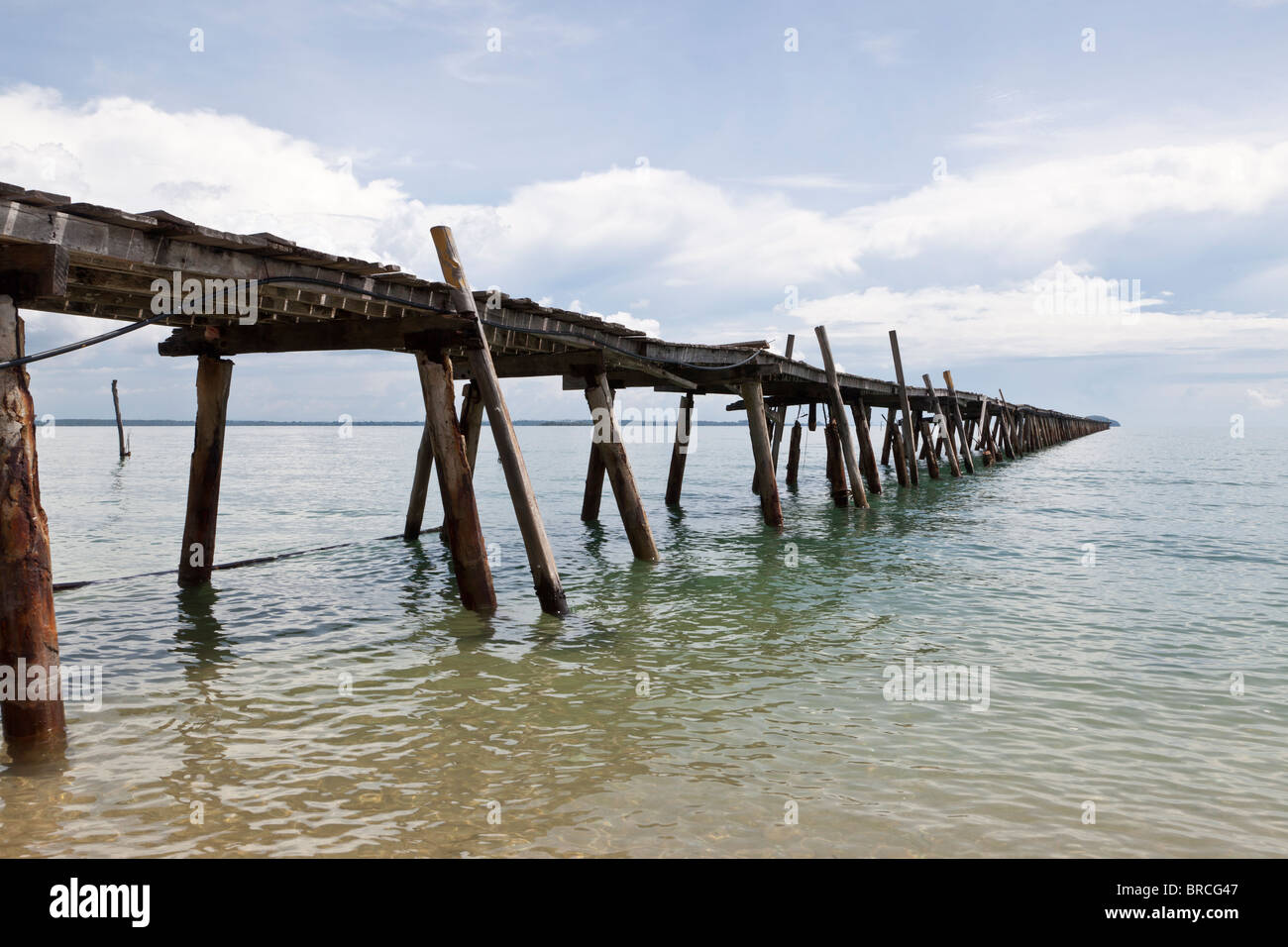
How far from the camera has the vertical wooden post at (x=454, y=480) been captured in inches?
370

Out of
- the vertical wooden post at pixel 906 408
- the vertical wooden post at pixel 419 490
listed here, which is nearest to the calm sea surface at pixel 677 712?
the vertical wooden post at pixel 419 490

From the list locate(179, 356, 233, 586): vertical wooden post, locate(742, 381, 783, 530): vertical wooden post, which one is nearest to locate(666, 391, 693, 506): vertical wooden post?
locate(742, 381, 783, 530): vertical wooden post

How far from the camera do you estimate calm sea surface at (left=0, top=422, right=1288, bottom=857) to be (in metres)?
4.80

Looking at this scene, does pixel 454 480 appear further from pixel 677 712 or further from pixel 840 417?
pixel 840 417

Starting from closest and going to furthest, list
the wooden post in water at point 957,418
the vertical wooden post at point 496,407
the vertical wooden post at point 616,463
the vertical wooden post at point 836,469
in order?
1. the vertical wooden post at point 496,407
2. the vertical wooden post at point 616,463
3. the vertical wooden post at point 836,469
4. the wooden post in water at point 957,418

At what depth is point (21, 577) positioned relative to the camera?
225 inches

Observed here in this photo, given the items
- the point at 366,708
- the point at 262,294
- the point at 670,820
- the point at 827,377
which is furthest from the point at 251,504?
the point at 670,820

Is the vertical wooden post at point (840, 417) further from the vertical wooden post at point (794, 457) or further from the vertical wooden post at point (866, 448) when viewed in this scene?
the vertical wooden post at point (794, 457)

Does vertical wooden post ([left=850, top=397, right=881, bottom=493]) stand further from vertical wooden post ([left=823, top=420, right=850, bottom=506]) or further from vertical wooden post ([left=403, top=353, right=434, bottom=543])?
vertical wooden post ([left=403, top=353, right=434, bottom=543])

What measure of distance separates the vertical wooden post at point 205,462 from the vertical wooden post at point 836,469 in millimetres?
15658

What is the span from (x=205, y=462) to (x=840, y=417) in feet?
49.5

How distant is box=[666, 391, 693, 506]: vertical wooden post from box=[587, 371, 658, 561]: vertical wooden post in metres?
7.42

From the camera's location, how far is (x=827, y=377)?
2191 centimetres

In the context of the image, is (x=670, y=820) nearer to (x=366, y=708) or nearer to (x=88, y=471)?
(x=366, y=708)
